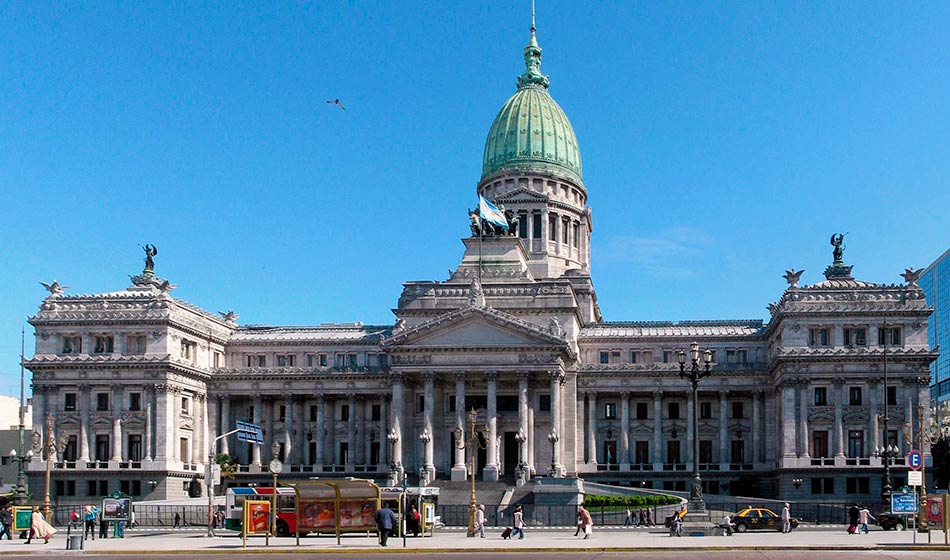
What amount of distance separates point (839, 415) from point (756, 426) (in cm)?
1074

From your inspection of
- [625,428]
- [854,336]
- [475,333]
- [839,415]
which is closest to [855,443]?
[839,415]

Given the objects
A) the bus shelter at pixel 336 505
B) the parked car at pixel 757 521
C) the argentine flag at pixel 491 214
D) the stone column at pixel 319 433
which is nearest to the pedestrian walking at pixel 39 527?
the bus shelter at pixel 336 505

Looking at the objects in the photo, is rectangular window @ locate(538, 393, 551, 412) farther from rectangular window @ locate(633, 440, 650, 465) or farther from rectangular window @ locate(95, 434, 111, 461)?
rectangular window @ locate(95, 434, 111, 461)

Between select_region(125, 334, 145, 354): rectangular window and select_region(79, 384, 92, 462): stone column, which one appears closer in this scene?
select_region(79, 384, 92, 462): stone column

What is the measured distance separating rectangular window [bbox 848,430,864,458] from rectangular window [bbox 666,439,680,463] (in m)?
17.6

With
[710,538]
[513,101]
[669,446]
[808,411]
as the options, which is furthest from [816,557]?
[513,101]

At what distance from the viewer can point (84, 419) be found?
397 ft

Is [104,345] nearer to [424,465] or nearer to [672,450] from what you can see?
[424,465]

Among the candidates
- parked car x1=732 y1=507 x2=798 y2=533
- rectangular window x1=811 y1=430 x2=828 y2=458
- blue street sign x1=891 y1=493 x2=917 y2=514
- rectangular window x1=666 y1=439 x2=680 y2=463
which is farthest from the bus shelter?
rectangular window x1=666 y1=439 x2=680 y2=463

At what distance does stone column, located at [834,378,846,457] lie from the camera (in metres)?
116

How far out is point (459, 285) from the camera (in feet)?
412

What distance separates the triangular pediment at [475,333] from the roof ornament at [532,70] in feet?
155

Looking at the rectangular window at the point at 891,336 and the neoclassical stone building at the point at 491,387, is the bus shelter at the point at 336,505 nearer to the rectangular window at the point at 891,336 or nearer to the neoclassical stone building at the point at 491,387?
the neoclassical stone building at the point at 491,387

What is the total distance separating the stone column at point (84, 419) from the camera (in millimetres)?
120312
